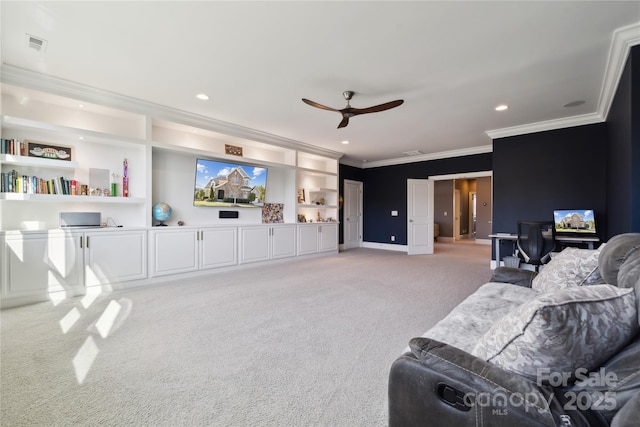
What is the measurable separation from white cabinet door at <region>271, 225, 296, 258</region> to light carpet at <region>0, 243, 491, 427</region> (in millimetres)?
1812

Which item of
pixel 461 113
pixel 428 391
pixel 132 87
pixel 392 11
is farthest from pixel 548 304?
pixel 132 87

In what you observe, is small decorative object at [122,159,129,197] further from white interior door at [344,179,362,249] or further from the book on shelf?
white interior door at [344,179,362,249]

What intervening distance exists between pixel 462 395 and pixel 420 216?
7094 mm

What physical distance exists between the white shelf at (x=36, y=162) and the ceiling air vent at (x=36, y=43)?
49.8 inches

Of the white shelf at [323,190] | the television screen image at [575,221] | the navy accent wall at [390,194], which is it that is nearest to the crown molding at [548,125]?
the television screen image at [575,221]

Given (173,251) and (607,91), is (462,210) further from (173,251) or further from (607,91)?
(173,251)

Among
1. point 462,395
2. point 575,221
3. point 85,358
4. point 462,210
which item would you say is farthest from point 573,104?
point 462,210

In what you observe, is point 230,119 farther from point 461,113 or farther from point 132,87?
point 461,113

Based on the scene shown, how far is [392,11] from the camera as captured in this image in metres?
2.25

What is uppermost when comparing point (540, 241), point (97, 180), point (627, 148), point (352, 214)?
point (627, 148)

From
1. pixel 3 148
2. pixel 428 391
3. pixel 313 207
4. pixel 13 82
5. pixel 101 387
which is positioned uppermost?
pixel 13 82

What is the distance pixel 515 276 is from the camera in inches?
100

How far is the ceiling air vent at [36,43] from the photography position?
2623 mm

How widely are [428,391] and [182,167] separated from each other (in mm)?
5073
